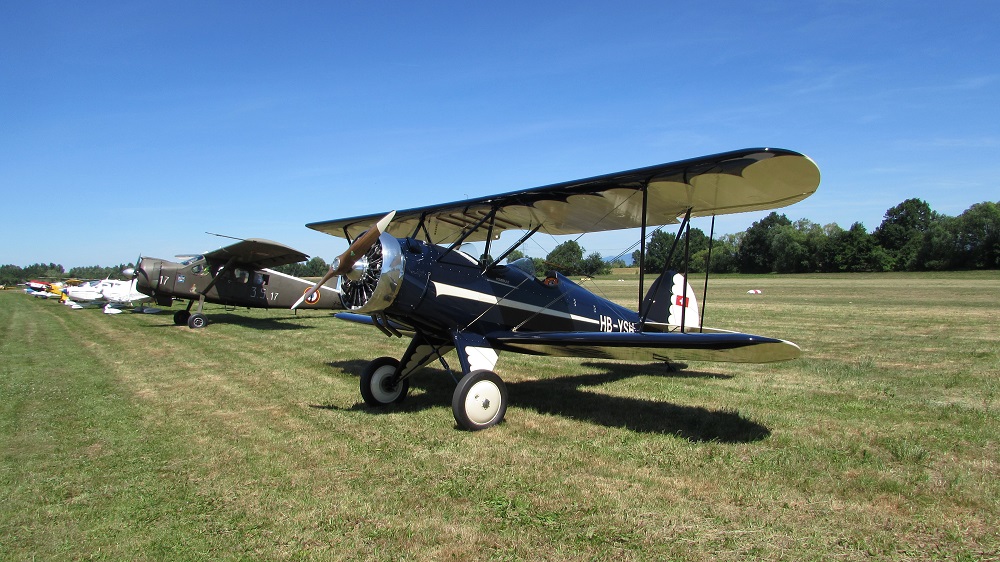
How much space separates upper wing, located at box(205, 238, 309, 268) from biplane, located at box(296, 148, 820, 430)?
32.1ft

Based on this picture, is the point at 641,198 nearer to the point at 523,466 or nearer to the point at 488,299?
the point at 488,299

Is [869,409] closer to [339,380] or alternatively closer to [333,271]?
[333,271]

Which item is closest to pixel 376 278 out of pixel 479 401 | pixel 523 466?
pixel 479 401

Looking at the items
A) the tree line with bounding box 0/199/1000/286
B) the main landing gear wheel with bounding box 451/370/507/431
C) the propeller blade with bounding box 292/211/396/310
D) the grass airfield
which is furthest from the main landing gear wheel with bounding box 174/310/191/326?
the tree line with bounding box 0/199/1000/286

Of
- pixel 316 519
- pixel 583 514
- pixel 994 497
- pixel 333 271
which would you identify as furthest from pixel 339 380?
pixel 994 497

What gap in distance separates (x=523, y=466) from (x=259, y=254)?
15.4 metres

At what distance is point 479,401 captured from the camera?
5.59 m

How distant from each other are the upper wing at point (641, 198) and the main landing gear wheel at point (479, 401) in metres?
2.14

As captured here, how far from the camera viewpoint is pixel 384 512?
11.8 ft

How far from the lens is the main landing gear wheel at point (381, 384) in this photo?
259 inches

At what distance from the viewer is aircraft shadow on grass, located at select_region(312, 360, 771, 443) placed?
5359mm

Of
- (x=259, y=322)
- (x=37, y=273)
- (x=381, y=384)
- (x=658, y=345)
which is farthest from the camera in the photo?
A: (x=37, y=273)

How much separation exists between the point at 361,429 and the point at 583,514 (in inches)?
111

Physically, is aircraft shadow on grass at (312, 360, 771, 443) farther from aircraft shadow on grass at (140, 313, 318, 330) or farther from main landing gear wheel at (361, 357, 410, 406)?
aircraft shadow on grass at (140, 313, 318, 330)
